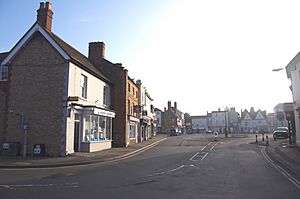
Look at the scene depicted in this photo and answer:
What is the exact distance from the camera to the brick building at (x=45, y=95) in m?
19.3

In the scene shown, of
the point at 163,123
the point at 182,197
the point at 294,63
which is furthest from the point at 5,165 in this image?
the point at 163,123

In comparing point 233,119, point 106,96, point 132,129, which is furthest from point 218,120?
point 106,96


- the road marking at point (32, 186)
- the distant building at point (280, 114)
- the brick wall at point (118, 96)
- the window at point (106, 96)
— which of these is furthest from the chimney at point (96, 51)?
the road marking at point (32, 186)

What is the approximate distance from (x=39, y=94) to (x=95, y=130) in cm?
584

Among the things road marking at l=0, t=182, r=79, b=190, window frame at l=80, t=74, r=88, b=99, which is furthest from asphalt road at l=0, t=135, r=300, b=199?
window frame at l=80, t=74, r=88, b=99

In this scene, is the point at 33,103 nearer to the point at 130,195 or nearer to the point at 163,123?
the point at 130,195

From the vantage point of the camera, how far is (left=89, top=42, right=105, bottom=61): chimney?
30.3 metres

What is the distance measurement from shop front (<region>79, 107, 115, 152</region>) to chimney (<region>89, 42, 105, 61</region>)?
7547 millimetres

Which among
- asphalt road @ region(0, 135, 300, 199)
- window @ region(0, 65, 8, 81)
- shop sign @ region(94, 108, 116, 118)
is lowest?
asphalt road @ region(0, 135, 300, 199)

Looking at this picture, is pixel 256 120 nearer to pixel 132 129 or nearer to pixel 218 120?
pixel 218 120

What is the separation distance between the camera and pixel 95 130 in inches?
932

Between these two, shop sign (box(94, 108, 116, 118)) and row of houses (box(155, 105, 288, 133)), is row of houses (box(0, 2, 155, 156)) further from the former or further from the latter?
row of houses (box(155, 105, 288, 133))

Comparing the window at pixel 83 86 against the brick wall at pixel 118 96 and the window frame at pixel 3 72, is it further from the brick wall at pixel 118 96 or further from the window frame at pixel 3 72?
the brick wall at pixel 118 96

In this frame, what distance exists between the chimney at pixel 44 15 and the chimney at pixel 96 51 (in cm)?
822
